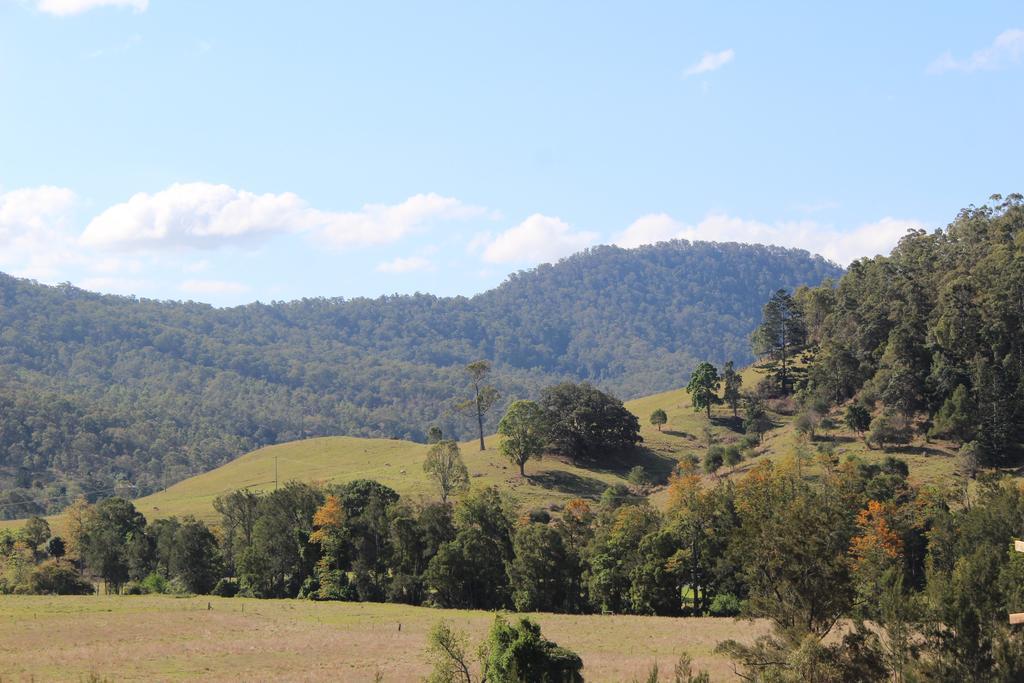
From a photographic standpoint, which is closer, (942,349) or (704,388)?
(942,349)

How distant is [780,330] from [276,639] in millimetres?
98725

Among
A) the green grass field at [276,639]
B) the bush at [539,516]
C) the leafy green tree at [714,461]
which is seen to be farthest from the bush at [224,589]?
the leafy green tree at [714,461]

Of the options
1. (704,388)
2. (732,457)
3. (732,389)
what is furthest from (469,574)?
(704,388)

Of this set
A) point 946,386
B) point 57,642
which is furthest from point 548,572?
point 946,386

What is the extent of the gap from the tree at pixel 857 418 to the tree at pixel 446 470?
4319 centimetres

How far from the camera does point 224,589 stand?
3337 inches

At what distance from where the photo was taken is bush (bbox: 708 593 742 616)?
67812 mm

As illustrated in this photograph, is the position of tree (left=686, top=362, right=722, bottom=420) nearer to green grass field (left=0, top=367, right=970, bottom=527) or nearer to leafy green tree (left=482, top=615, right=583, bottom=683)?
green grass field (left=0, top=367, right=970, bottom=527)

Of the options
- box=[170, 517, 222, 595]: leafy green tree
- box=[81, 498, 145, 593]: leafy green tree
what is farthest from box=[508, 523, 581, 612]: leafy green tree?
box=[81, 498, 145, 593]: leafy green tree

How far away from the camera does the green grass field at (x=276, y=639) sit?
45.7 meters

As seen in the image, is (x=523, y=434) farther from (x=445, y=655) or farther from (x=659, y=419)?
(x=445, y=655)

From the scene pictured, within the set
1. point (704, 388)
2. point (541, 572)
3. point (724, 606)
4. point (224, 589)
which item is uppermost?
point (704, 388)

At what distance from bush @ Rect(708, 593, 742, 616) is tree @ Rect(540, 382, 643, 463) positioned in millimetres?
55873

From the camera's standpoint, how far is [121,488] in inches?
7776
